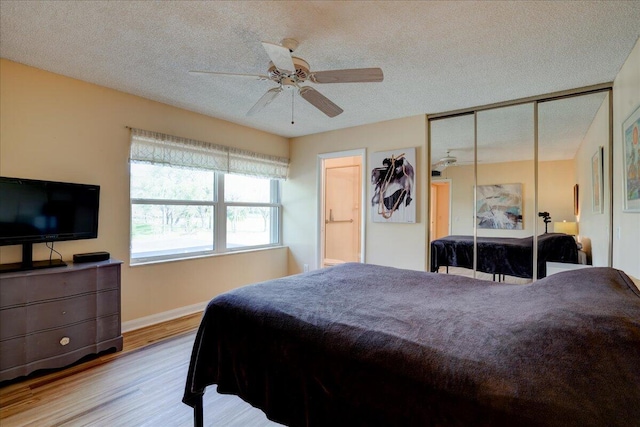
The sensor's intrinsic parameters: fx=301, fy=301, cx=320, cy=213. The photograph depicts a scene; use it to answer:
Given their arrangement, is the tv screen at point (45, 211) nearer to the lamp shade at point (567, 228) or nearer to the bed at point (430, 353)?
the bed at point (430, 353)

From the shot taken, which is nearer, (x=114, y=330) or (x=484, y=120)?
(x=114, y=330)

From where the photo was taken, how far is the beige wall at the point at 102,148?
2568 millimetres

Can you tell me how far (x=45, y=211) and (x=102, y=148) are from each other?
2.77 ft

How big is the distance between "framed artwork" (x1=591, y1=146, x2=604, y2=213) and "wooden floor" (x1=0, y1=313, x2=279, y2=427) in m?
3.47

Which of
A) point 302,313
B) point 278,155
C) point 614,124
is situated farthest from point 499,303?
point 278,155

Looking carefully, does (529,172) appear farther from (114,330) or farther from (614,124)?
(114,330)

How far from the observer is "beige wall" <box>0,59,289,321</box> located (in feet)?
8.43

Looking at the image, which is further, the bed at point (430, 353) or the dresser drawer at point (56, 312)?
the dresser drawer at point (56, 312)

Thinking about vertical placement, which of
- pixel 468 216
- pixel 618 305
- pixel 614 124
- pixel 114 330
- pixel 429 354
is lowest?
pixel 114 330

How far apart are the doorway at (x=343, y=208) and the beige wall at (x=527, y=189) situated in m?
2.29

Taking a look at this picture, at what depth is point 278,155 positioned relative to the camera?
494cm

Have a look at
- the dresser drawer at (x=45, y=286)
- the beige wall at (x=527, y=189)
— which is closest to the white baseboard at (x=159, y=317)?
the dresser drawer at (x=45, y=286)

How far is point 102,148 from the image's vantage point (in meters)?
3.07

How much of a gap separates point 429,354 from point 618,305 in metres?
0.72
